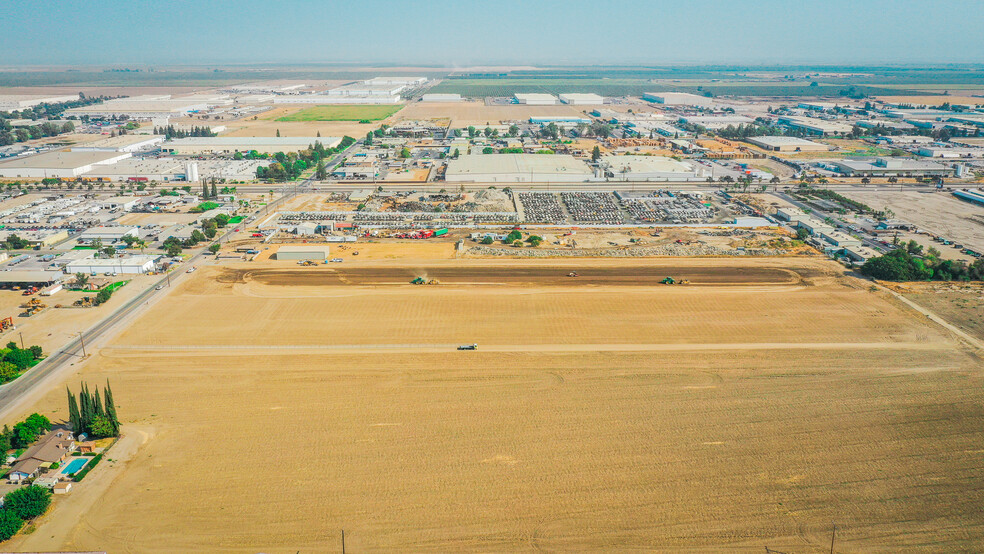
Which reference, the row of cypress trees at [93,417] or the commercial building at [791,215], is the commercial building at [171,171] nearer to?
the row of cypress trees at [93,417]

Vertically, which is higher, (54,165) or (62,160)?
(62,160)

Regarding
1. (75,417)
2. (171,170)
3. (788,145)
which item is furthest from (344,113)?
(75,417)

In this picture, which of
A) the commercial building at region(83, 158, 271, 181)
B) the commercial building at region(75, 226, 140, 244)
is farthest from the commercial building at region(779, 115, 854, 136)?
the commercial building at region(75, 226, 140, 244)

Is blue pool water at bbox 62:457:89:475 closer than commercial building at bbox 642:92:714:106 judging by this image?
Yes

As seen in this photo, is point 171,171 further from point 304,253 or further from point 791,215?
point 791,215

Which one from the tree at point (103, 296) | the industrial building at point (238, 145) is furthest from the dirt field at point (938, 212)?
the industrial building at point (238, 145)

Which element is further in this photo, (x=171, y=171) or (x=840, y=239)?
(x=171, y=171)

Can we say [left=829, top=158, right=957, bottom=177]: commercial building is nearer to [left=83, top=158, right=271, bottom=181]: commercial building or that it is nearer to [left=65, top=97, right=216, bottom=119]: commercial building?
[left=83, top=158, right=271, bottom=181]: commercial building
